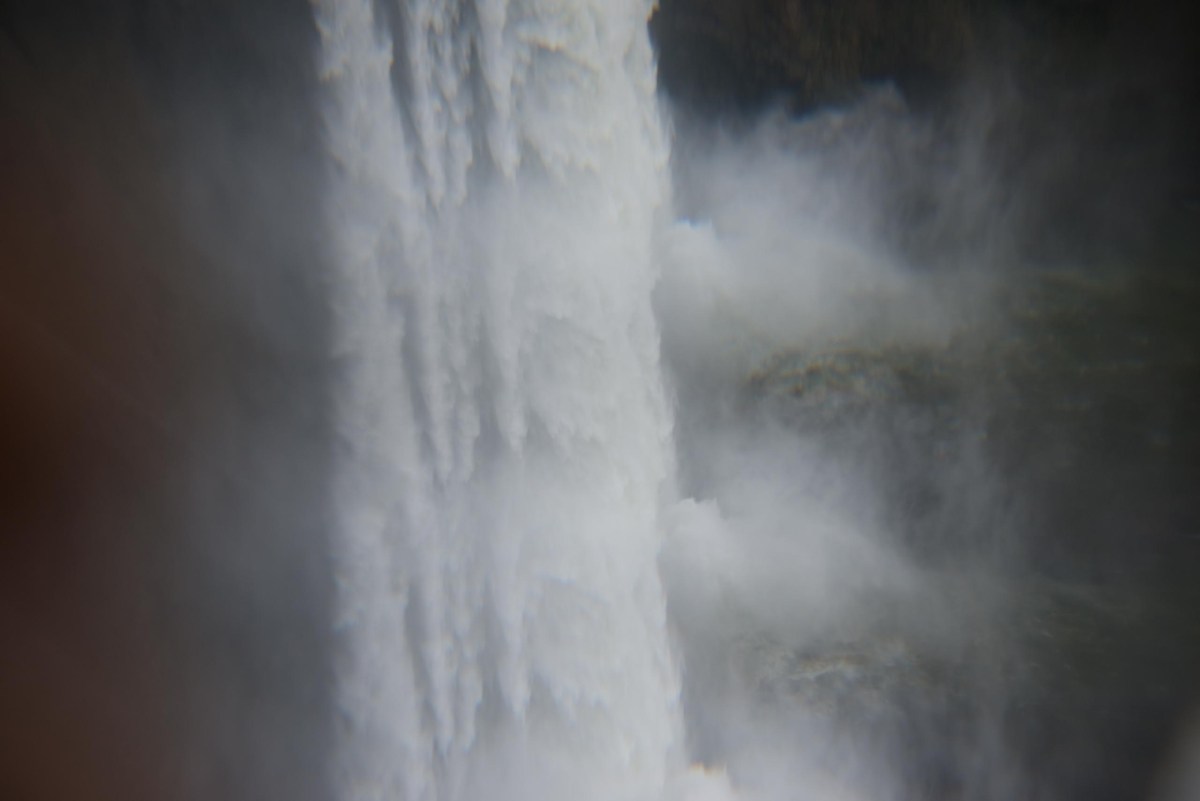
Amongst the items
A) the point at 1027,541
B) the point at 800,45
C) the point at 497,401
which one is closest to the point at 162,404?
the point at 497,401

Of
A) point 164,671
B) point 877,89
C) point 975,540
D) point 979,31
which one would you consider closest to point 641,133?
point 877,89

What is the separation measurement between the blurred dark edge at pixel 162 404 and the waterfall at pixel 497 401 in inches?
3.6

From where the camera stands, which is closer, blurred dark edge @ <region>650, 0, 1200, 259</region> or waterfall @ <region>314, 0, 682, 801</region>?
blurred dark edge @ <region>650, 0, 1200, 259</region>

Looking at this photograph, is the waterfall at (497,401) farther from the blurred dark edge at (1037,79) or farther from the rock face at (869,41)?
the blurred dark edge at (1037,79)

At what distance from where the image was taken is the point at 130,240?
1156 mm

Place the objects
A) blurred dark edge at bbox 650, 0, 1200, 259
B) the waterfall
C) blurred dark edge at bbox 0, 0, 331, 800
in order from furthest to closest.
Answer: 1. the waterfall
2. blurred dark edge at bbox 650, 0, 1200, 259
3. blurred dark edge at bbox 0, 0, 331, 800

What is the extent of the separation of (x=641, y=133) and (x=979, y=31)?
71cm

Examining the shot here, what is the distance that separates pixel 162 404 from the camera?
122cm

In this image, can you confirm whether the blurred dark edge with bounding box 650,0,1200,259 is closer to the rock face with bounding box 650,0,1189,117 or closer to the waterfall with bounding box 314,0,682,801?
the rock face with bounding box 650,0,1189,117

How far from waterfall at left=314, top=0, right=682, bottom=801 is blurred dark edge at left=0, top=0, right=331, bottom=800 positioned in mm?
92

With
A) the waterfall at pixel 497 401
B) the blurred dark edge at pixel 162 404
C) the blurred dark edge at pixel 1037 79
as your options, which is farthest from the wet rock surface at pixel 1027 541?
the blurred dark edge at pixel 162 404

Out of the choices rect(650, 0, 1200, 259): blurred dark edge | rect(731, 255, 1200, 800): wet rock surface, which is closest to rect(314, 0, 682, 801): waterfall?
rect(650, 0, 1200, 259): blurred dark edge

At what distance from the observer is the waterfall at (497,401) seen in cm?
157

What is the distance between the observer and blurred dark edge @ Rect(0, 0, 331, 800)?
40.4 inches
